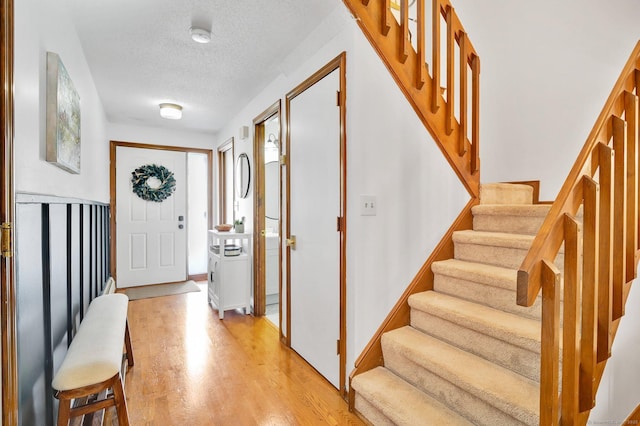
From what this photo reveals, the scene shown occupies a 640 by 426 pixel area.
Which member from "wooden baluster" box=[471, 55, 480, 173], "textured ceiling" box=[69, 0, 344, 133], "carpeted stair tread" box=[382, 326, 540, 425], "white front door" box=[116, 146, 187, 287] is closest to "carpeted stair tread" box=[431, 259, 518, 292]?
"carpeted stair tread" box=[382, 326, 540, 425]

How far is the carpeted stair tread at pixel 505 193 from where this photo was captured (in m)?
2.35

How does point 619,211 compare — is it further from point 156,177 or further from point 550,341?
point 156,177

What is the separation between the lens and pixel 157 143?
15.8ft

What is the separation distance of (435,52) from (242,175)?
2631 millimetres

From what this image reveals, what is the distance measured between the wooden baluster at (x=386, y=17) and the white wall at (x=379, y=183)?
9.2 inches

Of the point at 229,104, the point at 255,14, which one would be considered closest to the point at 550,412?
the point at 255,14

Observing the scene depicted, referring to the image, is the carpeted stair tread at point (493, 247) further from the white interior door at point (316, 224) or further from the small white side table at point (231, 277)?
the small white side table at point (231, 277)

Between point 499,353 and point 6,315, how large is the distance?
6.19ft

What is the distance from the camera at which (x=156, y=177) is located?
4820mm

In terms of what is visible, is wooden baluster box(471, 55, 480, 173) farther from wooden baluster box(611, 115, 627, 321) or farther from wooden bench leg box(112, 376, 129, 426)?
wooden bench leg box(112, 376, 129, 426)

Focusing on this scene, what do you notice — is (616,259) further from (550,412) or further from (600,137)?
(550,412)

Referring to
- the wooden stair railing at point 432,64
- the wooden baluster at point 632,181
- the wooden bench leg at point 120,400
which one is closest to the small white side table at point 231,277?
the wooden bench leg at point 120,400

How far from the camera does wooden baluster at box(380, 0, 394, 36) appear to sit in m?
1.70

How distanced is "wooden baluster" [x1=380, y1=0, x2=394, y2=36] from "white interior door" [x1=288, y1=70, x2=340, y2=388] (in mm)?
411
